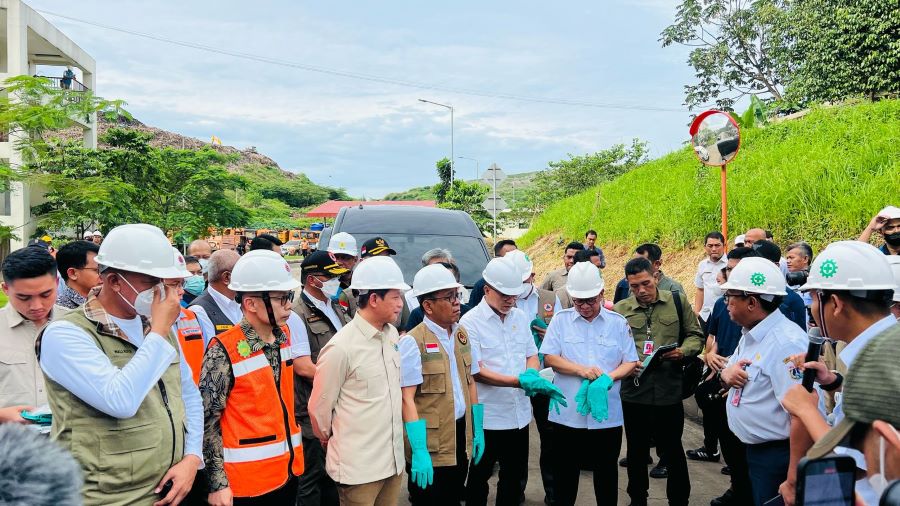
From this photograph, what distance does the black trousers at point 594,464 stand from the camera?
4461 millimetres

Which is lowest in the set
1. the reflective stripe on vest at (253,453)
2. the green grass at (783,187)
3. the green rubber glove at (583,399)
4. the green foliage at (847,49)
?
the green rubber glove at (583,399)

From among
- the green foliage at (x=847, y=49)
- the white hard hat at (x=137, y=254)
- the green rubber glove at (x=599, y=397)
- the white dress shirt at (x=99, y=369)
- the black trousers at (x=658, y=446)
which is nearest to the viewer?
the white dress shirt at (x=99, y=369)

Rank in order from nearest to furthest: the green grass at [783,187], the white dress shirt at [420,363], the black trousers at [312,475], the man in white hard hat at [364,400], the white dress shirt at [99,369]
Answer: the white dress shirt at [99,369] → the man in white hard hat at [364,400] → the white dress shirt at [420,363] → the black trousers at [312,475] → the green grass at [783,187]

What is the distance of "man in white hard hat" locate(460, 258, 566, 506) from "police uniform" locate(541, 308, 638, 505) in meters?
0.26

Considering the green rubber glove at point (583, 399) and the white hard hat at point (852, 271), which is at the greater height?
the white hard hat at point (852, 271)

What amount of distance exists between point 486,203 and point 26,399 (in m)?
14.3

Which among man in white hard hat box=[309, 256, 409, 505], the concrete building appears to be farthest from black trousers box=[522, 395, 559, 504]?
the concrete building

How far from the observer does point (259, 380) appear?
2.96 metres

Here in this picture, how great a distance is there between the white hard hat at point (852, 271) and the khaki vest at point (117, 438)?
2555 millimetres

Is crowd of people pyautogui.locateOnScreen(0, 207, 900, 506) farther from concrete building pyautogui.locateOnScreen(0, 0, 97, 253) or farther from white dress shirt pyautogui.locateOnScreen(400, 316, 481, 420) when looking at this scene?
concrete building pyautogui.locateOnScreen(0, 0, 97, 253)

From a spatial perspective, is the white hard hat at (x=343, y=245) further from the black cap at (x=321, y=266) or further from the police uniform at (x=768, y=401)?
the police uniform at (x=768, y=401)

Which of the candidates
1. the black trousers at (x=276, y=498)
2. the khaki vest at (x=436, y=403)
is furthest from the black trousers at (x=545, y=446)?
A: the black trousers at (x=276, y=498)

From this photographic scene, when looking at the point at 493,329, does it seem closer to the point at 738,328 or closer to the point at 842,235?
the point at 738,328

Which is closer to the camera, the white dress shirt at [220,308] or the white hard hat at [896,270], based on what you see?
the white hard hat at [896,270]
